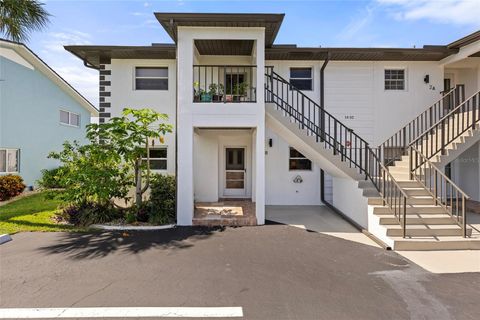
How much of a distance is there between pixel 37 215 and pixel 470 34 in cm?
1490

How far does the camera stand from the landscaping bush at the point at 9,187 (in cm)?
1039

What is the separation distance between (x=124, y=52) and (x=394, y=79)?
10.2 metres

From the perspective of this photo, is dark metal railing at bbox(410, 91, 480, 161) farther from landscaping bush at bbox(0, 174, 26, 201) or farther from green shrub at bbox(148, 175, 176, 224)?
landscaping bush at bbox(0, 174, 26, 201)

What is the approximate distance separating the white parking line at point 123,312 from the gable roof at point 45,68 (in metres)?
11.9

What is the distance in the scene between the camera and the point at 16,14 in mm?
8156

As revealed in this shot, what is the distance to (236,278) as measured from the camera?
4.25m

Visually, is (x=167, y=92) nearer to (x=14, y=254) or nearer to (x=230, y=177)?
(x=230, y=177)

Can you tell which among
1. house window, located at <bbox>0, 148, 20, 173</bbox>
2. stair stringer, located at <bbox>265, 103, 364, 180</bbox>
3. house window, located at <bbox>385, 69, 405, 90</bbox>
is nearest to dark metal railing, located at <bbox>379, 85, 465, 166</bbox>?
house window, located at <bbox>385, 69, 405, 90</bbox>

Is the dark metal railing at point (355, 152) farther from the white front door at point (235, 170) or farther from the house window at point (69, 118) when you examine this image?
the house window at point (69, 118)

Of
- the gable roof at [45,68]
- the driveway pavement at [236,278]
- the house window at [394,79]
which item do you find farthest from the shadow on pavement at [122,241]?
the gable roof at [45,68]

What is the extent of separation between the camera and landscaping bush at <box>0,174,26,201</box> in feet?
34.1

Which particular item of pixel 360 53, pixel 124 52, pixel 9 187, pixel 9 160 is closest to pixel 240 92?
pixel 124 52

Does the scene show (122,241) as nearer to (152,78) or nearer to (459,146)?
(152,78)

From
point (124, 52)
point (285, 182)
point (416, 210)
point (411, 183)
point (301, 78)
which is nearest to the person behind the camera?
point (416, 210)
